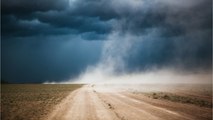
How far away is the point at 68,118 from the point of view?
20562 millimetres

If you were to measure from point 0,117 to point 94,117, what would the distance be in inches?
296

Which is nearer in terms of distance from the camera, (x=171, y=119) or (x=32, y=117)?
(x=171, y=119)

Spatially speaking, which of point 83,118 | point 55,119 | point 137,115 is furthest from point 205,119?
point 55,119

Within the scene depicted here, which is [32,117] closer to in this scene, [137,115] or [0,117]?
[0,117]

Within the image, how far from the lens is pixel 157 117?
68.1 ft

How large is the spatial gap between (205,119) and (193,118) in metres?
0.94

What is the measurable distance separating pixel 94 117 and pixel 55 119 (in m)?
2.88

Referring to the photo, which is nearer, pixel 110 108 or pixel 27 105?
pixel 110 108

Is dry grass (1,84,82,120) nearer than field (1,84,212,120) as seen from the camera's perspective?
No

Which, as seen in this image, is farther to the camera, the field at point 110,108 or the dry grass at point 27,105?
the dry grass at point 27,105

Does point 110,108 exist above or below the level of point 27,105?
below

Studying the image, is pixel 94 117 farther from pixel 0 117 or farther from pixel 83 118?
pixel 0 117

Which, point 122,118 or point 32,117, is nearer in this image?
point 122,118

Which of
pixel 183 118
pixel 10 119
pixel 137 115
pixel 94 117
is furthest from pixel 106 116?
pixel 10 119
